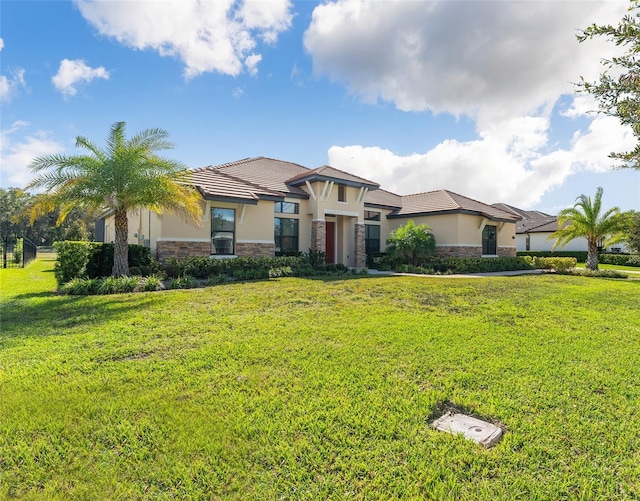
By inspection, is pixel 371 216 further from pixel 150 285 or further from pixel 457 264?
pixel 150 285

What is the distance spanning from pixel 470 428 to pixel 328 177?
1633 centimetres

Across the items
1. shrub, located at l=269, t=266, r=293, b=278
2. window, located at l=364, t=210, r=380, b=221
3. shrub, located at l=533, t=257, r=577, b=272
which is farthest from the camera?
window, located at l=364, t=210, r=380, b=221

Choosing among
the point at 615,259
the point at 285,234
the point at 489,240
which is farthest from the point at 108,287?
the point at 615,259

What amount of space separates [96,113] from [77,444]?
11.6 metres

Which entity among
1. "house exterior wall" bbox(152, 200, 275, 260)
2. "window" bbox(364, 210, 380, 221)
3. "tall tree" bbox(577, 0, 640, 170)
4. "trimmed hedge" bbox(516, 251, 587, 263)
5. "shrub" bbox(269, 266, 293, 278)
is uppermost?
"window" bbox(364, 210, 380, 221)

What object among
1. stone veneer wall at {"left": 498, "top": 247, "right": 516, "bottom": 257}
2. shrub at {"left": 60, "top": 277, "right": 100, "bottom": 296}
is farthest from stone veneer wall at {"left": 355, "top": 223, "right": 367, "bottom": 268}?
shrub at {"left": 60, "top": 277, "right": 100, "bottom": 296}

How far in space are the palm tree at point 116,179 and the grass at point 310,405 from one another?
5035 millimetres

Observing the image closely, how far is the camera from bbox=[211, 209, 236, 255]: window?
15.9m

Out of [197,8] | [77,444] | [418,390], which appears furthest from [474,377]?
[197,8]

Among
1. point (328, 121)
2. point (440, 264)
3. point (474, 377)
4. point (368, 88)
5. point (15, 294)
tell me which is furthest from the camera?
point (440, 264)

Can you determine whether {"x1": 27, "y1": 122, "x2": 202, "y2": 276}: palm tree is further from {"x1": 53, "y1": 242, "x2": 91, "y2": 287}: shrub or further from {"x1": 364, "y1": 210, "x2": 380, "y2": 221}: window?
{"x1": 364, "y1": 210, "x2": 380, "y2": 221}: window

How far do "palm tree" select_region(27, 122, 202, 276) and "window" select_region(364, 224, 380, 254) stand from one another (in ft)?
42.4

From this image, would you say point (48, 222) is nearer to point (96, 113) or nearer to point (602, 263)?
point (96, 113)

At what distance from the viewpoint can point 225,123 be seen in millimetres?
14250
